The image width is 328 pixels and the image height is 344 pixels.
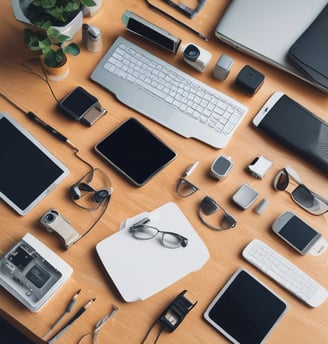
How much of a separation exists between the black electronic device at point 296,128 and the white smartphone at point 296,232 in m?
0.17

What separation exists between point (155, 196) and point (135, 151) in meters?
0.13

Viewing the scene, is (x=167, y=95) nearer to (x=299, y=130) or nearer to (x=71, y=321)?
(x=299, y=130)

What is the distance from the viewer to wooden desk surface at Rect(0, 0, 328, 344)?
123 centimetres

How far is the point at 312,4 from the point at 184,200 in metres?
0.67

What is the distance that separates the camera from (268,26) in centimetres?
145

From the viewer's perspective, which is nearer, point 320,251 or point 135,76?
point 320,251

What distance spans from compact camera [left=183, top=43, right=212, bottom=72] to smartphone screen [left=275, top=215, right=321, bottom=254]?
477 millimetres

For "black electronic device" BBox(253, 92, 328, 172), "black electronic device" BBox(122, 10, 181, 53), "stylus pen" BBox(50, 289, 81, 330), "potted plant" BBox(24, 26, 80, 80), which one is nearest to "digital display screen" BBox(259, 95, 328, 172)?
"black electronic device" BBox(253, 92, 328, 172)

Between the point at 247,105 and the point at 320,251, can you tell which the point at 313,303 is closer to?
the point at 320,251

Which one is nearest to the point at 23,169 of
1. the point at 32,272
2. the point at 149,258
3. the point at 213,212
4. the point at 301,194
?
the point at 32,272

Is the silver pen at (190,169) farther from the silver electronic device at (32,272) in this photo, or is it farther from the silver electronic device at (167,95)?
Answer: the silver electronic device at (32,272)

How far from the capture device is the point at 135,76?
55.9 inches

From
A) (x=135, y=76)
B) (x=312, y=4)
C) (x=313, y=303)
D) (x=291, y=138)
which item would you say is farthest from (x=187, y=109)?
(x=313, y=303)

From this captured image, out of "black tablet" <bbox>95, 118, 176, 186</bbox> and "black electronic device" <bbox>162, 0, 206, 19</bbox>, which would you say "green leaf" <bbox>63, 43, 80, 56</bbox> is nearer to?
"black tablet" <bbox>95, 118, 176, 186</bbox>
